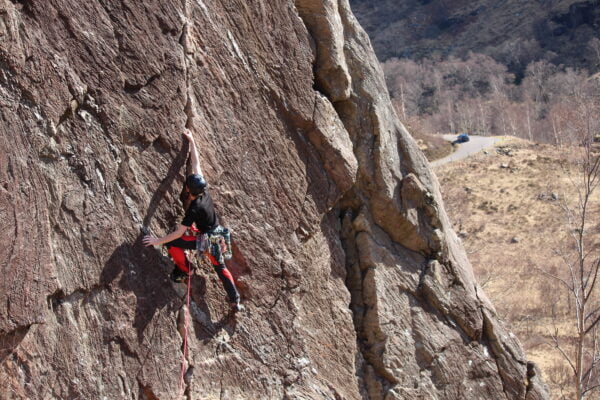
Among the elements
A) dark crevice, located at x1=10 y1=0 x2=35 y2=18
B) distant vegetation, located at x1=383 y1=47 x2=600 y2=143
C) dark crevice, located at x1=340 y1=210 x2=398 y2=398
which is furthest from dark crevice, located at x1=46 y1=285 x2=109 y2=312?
distant vegetation, located at x1=383 y1=47 x2=600 y2=143

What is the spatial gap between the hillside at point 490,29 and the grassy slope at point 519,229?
2085 inches

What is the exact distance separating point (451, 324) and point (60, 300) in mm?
5724

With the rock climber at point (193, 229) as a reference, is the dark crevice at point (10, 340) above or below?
below

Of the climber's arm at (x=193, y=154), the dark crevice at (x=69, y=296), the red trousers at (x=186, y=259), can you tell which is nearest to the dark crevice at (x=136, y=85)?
the climber's arm at (x=193, y=154)

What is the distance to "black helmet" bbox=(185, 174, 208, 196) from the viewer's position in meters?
6.34

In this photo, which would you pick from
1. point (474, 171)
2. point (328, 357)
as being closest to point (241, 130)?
point (328, 357)

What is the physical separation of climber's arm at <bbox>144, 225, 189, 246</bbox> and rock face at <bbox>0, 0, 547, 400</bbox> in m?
0.17

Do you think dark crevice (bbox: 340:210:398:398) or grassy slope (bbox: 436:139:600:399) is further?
grassy slope (bbox: 436:139:600:399)

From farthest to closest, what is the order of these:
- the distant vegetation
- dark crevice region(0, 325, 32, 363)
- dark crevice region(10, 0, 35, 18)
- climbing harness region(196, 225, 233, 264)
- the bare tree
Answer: the distant vegetation < the bare tree < climbing harness region(196, 225, 233, 264) < dark crevice region(10, 0, 35, 18) < dark crevice region(0, 325, 32, 363)

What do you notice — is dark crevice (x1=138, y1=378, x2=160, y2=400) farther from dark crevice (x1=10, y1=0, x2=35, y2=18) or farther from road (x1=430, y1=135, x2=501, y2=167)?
road (x1=430, y1=135, x2=501, y2=167)

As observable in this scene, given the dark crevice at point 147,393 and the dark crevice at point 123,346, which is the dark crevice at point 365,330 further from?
the dark crevice at point 123,346

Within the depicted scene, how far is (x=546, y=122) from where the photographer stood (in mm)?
66938

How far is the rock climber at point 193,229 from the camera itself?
253 inches

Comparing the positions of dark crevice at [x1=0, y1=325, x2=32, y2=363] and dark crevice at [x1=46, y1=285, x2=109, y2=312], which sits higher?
dark crevice at [x1=46, y1=285, x2=109, y2=312]
